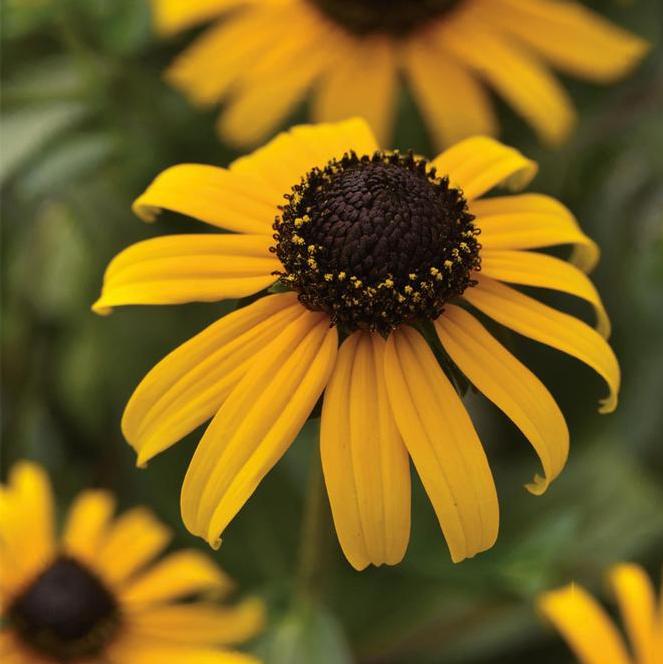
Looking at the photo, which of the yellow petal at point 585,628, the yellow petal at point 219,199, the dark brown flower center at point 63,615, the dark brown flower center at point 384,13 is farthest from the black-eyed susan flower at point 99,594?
the dark brown flower center at point 384,13

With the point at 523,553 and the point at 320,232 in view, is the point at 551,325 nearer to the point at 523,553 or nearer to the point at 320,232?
the point at 320,232

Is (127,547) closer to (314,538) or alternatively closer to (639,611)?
(314,538)

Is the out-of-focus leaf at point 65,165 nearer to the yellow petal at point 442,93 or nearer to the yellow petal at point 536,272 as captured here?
the yellow petal at point 442,93

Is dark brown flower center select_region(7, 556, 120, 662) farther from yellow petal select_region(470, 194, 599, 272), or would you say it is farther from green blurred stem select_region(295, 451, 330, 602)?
yellow petal select_region(470, 194, 599, 272)

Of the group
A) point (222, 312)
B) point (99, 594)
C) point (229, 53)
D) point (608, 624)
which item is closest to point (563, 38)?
point (229, 53)

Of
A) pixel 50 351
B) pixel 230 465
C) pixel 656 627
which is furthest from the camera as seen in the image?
pixel 50 351

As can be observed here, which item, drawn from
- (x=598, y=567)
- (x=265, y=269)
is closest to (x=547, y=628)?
(x=598, y=567)
